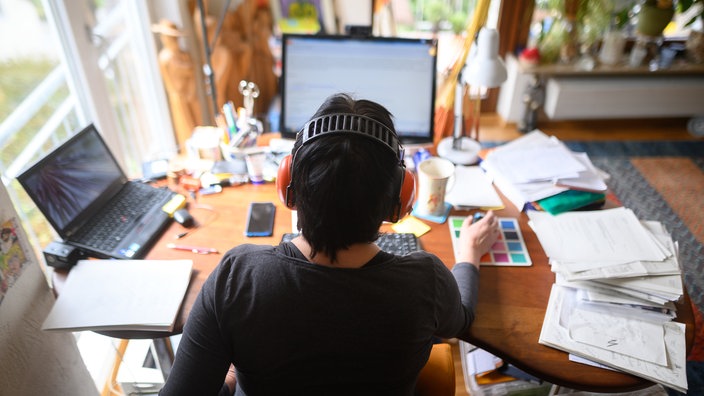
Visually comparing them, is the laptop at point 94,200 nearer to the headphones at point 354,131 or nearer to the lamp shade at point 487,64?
the headphones at point 354,131

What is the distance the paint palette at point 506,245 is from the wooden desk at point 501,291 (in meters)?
0.02

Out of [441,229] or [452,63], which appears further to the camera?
[452,63]

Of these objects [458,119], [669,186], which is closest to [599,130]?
[669,186]

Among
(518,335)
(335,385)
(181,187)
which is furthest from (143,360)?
(518,335)

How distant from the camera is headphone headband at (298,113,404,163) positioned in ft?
2.35

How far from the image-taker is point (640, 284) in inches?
41.4

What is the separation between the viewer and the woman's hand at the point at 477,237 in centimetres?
115

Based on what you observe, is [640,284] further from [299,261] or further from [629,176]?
[629,176]

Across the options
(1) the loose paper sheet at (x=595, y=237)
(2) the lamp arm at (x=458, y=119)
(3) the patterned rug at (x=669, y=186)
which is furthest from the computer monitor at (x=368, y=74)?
(3) the patterned rug at (x=669, y=186)

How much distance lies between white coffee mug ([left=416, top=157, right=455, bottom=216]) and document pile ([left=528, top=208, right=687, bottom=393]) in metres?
0.29

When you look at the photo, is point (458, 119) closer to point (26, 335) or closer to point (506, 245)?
point (506, 245)

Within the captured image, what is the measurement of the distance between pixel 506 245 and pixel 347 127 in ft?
2.35

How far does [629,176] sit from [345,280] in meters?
2.87

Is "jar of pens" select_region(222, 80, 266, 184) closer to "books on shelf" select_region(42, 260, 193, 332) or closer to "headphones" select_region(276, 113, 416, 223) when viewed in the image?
"books on shelf" select_region(42, 260, 193, 332)
